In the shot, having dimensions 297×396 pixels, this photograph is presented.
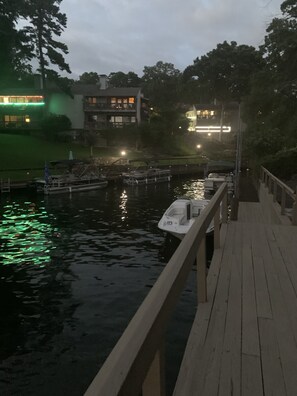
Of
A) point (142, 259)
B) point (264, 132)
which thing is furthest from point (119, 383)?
point (264, 132)

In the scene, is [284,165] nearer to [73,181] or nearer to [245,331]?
[73,181]

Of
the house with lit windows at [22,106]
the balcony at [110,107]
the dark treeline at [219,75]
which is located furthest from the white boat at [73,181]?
the house with lit windows at [22,106]

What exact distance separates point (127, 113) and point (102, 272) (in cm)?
6729

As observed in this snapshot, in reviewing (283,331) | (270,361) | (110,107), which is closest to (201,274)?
(283,331)

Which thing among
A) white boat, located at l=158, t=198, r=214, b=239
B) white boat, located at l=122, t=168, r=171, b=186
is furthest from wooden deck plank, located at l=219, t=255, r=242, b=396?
white boat, located at l=122, t=168, r=171, b=186

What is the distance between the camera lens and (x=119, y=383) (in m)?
1.54

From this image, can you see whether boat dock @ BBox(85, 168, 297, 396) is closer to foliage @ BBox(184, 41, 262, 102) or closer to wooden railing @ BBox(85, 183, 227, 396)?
wooden railing @ BBox(85, 183, 227, 396)

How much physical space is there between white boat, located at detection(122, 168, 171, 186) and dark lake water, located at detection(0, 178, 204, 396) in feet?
65.0

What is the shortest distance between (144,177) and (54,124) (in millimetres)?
28822

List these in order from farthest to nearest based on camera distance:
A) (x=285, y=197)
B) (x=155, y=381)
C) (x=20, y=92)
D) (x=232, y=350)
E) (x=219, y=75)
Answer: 1. (x=219, y=75)
2. (x=20, y=92)
3. (x=285, y=197)
4. (x=232, y=350)
5. (x=155, y=381)

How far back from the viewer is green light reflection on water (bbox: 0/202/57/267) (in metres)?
18.3

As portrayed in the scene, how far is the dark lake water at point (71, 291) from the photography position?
367 inches

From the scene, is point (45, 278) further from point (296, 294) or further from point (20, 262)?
point (296, 294)

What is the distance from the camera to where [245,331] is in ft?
13.4
